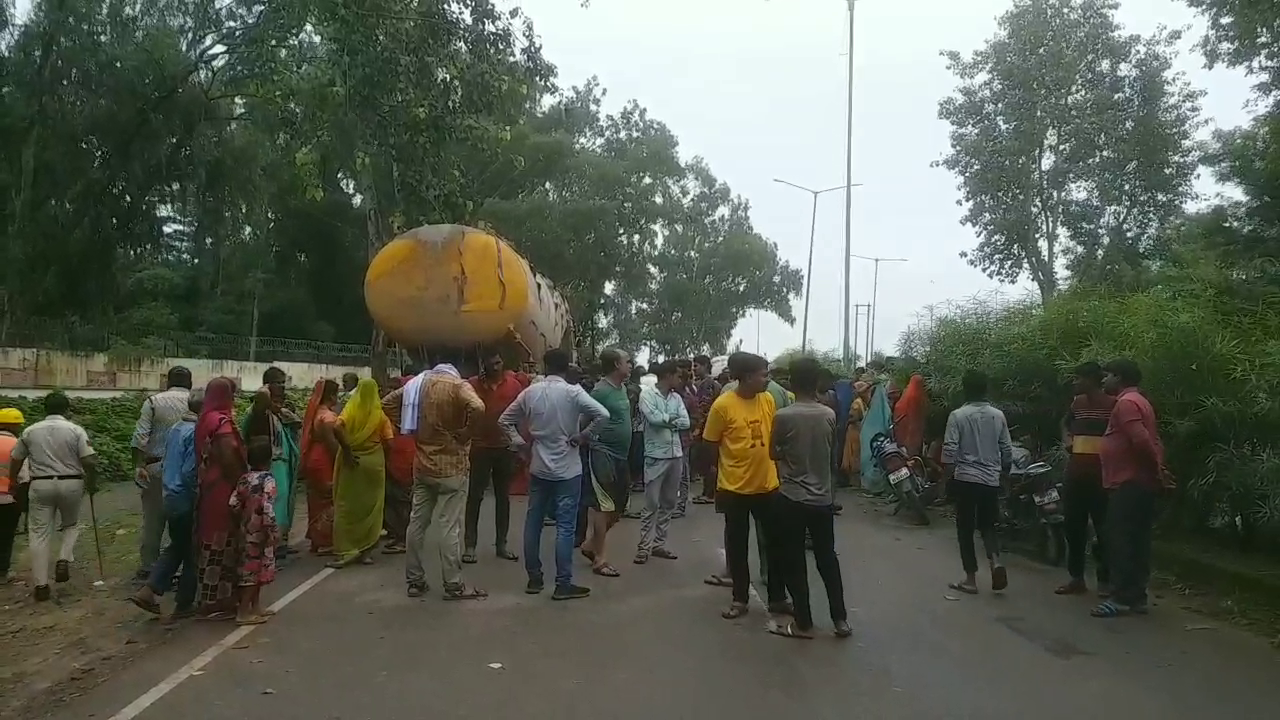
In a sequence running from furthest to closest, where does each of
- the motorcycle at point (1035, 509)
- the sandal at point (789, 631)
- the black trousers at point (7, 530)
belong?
1. the motorcycle at point (1035, 509)
2. the black trousers at point (7, 530)
3. the sandal at point (789, 631)

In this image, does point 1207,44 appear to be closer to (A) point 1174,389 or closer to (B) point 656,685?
(A) point 1174,389

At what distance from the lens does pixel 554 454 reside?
7586mm

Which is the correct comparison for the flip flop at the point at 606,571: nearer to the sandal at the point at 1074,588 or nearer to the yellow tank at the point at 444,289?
the yellow tank at the point at 444,289

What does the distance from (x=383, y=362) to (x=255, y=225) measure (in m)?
11.0

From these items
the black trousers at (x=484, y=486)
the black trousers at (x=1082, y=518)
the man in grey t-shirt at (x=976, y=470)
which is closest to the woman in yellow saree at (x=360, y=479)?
the black trousers at (x=484, y=486)

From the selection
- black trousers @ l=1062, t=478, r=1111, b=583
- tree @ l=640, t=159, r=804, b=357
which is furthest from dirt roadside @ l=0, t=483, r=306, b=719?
tree @ l=640, t=159, r=804, b=357

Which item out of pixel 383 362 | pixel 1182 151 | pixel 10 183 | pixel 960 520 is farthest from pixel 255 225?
pixel 1182 151

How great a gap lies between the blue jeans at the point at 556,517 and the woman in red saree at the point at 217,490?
2.02 metres

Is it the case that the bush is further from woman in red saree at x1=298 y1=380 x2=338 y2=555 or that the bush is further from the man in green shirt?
woman in red saree at x1=298 y1=380 x2=338 y2=555

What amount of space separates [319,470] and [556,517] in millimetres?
2676

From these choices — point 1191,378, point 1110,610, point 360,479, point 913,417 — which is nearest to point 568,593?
point 360,479

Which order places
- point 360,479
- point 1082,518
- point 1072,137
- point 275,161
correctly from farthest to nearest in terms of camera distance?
1. point 1072,137
2. point 275,161
3. point 360,479
4. point 1082,518

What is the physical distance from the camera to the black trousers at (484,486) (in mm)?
9102

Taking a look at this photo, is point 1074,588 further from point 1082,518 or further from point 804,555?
point 804,555
